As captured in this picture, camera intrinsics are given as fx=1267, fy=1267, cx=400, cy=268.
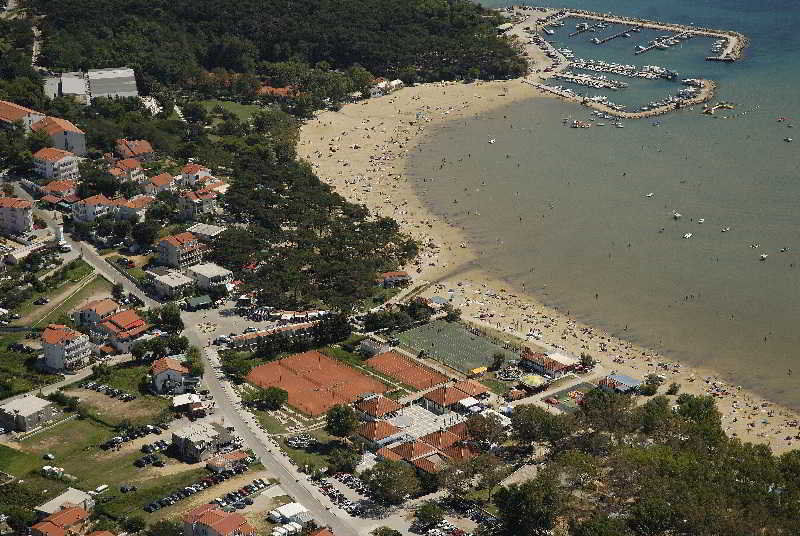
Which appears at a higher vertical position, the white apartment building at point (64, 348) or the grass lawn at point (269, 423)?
the white apartment building at point (64, 348)

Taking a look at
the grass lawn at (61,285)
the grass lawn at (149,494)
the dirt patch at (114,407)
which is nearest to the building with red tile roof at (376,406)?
the grass lawn at (149,494)

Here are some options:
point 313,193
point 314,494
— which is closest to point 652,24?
point 313,193

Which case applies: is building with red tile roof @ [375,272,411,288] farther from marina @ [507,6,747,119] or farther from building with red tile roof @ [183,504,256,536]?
marina @ [507,6,747,119]

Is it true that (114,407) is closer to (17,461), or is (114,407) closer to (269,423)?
(17,461)

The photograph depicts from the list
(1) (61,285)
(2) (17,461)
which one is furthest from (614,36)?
(2) (17,461)

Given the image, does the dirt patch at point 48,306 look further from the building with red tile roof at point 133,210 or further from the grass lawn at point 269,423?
the grass lawn at point 269,423

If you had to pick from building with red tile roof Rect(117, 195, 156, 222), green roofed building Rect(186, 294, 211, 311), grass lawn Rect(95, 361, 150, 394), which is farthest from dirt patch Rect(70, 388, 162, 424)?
building with red tile roof Rect(117, 195, 156, 222)

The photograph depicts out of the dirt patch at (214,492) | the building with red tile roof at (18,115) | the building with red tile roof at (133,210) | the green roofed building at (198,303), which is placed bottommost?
the dirt patch at (214,492)
